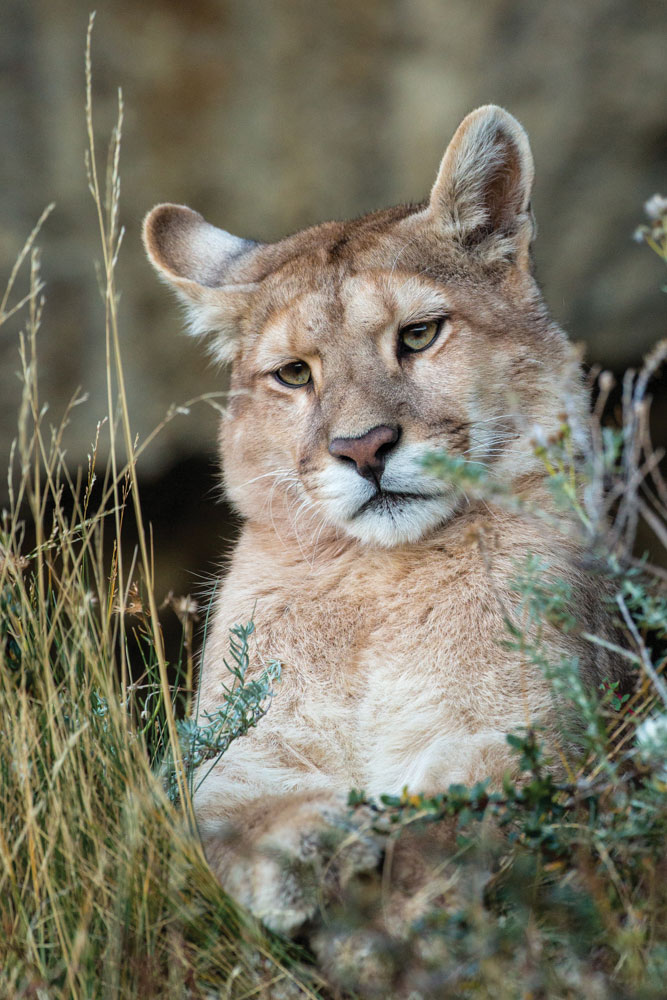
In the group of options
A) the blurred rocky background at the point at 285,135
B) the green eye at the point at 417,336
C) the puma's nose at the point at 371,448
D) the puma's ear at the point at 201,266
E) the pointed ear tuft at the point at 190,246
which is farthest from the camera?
the blurred rocky background at the point at 285,135

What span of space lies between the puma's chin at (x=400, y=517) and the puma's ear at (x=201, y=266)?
113cm

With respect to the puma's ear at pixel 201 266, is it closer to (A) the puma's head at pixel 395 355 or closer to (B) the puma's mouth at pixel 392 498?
(A) the puma's head at pixel 395 355

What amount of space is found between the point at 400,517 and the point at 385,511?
47 millimetres

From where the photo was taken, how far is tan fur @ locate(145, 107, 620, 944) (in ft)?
9.16

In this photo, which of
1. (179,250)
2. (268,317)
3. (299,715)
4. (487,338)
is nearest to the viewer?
(299,715)

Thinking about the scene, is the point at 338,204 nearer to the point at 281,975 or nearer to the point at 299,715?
the point at 299,715

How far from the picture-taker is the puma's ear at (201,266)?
12.6 feet

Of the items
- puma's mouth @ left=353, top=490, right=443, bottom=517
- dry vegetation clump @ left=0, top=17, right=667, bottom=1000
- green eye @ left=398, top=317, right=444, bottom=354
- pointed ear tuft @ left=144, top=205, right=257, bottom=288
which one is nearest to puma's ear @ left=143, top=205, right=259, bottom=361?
pointed ear tuft @ left=144, top=205, right=257, bottom=288

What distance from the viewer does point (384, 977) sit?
2.00m

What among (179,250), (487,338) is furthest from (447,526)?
(179,250)

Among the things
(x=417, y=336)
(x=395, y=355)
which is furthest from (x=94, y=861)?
(x=417, y=336)

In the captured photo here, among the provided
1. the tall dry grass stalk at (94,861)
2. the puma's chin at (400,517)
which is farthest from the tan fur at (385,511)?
the tall dry grass stalk at (94,861)

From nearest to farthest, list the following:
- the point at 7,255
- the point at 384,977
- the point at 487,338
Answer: the point at 384,977 < the point at 487,338 < the point at 7,255

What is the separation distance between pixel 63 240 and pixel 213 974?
4365 mm
